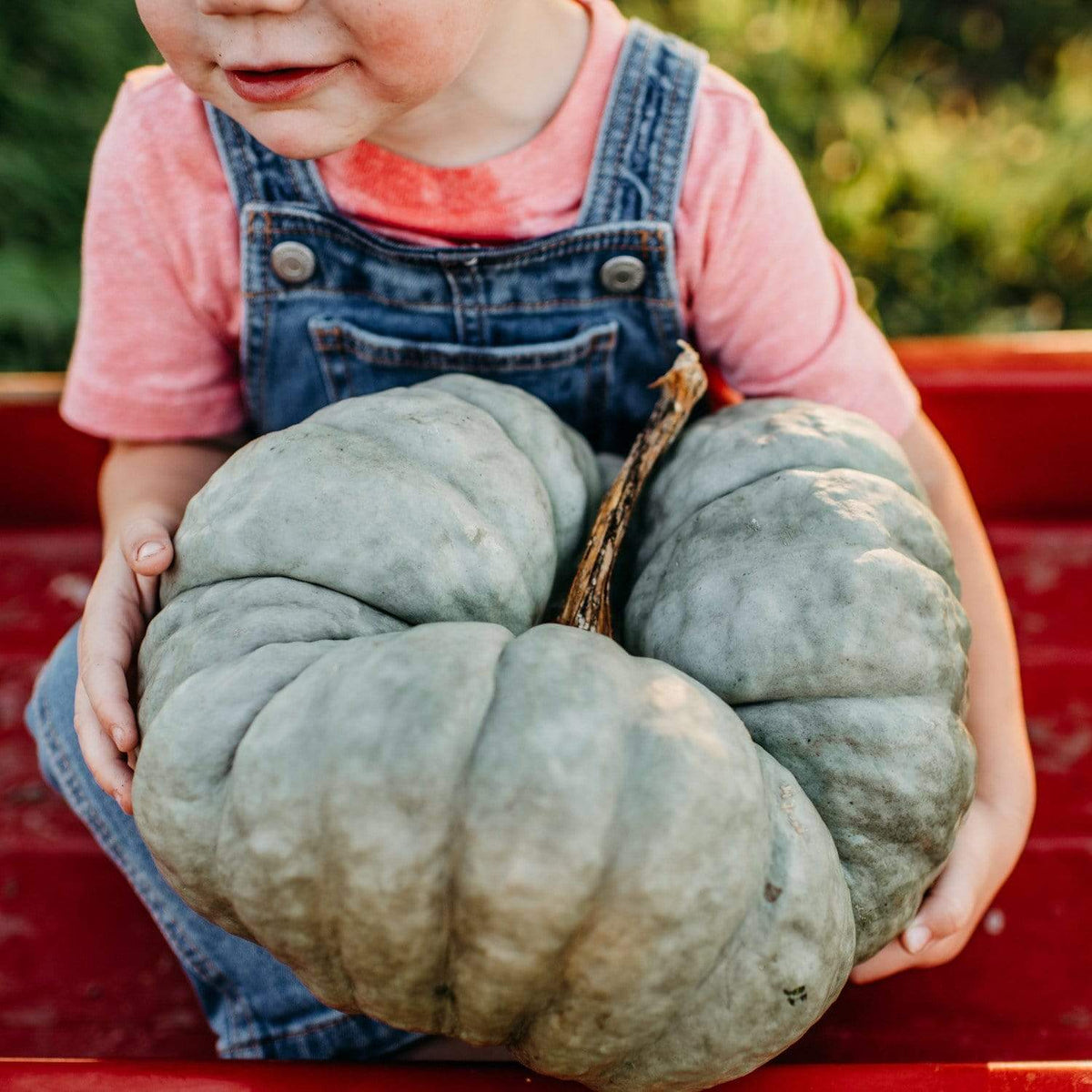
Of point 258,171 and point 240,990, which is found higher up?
point 258,171

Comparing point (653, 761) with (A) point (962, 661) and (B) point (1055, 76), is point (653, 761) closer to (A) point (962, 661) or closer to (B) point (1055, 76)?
(A) point (962, 661)

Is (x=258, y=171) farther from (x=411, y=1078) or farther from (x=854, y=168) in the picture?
(x=854, y=168)

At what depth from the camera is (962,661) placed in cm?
102

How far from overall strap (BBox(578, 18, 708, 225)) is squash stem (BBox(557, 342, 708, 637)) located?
0.75 feet

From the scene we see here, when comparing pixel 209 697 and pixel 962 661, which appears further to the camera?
pixel 962 661

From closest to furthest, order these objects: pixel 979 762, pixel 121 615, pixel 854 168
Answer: pixel 121 615
pixel 979 762
pixel 854 168

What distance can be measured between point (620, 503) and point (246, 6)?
57cm

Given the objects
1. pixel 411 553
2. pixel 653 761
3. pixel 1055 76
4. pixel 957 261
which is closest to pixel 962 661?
pixel 653 761

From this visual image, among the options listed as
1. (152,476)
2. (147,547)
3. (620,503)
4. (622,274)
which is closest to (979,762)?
(620,503)

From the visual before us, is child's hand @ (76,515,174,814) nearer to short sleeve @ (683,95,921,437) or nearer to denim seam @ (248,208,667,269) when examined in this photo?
denim seam @ (248,208,667,269)

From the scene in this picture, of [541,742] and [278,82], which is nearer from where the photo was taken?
[541,742]

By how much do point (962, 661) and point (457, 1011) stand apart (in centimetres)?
56

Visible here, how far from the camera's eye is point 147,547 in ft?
3.47

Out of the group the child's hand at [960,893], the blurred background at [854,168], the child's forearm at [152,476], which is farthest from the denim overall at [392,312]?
the blurred background at [854,168]
